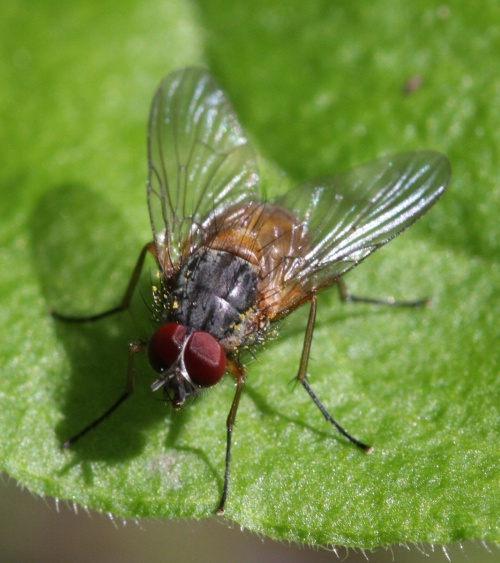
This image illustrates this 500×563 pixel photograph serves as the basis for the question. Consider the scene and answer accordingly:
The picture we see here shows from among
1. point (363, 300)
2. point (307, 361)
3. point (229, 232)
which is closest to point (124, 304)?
point (229, 232)

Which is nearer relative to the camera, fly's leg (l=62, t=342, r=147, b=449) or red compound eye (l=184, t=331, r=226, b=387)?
red compound eye (l=184, t=331, r=226, b=387)

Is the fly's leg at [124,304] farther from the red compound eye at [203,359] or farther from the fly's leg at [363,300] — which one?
the fly's leg at [363,300]

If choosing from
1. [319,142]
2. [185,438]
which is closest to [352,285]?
[319,142]

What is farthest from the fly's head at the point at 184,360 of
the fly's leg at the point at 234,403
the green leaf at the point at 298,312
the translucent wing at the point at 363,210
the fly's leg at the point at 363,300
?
the fly's leg at the point at 363,300

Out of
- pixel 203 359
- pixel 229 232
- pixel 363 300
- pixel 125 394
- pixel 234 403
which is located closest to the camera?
pixel 203 359

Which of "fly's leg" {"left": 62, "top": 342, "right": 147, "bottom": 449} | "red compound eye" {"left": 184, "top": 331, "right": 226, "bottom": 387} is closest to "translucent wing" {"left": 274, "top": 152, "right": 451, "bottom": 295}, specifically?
"red compound eye" {"left": 184, "top": 331, "right": 226, "bottom": 387}

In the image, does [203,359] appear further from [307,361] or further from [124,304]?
[124,304]

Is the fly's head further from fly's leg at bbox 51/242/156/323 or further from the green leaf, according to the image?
fly's leg at bbox 51/242/156/323
